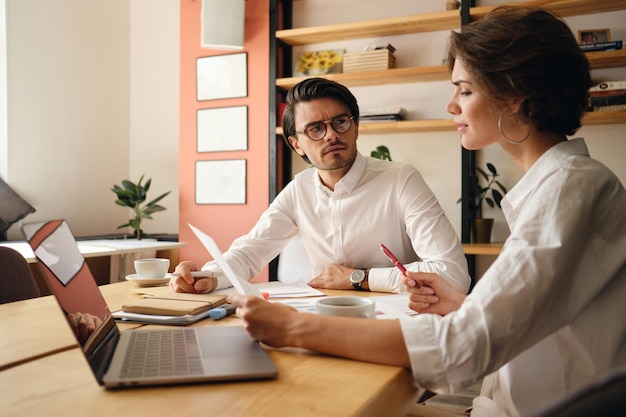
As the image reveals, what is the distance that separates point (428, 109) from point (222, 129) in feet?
5.24

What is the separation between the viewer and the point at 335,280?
1585 millimetres

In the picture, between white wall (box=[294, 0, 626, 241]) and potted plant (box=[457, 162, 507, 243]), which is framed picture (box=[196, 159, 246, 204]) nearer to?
white wall (box=[294, 0, 626, 241])

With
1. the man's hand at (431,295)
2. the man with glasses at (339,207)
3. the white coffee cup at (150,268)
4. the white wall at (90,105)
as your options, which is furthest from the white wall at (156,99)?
the man's hand at (431,295)

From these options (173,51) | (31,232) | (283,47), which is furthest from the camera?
(173,51)

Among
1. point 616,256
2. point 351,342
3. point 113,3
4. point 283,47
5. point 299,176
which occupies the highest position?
point 113,3

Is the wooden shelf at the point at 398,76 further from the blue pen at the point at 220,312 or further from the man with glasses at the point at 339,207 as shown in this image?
the blue pen at the point at 220,312

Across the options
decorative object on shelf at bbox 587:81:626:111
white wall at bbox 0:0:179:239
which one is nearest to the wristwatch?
decorative object on shelf at bbox 587:81:626:111

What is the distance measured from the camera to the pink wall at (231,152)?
390cm

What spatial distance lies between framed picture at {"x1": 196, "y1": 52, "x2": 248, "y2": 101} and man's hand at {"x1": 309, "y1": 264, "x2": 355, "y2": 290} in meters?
2.63

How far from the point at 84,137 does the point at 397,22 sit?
2.72 metres

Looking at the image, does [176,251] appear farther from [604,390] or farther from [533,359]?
[604,390]

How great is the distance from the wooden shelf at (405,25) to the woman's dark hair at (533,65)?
8.03 ft

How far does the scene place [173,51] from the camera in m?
4.59

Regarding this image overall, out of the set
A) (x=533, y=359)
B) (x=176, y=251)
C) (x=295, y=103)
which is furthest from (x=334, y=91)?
(x=176, y=251)
